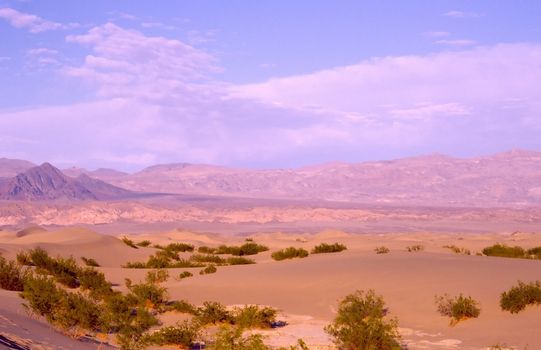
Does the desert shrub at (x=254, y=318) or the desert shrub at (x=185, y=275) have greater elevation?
the desert shrub at (x=254, y=318)

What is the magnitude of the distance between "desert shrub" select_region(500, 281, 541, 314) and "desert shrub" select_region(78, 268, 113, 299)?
9084mm

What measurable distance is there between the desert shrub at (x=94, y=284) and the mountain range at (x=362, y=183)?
82851mm

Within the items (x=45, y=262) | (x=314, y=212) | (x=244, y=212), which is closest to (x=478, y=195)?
(x=314, y=212)

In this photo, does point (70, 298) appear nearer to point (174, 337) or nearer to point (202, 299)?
point (174, 337)

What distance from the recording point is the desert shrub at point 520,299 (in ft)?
43.2

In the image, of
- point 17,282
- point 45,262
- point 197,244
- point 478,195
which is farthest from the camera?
point 478,195

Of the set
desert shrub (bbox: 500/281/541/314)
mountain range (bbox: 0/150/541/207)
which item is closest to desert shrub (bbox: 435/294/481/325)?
desert shrub (bbox: 500/281/541/314)

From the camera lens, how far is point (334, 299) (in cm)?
1669

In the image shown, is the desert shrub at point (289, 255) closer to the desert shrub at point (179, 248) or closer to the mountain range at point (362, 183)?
the desert shrub at point (179, 248)

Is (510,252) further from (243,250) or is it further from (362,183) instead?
(362,183)

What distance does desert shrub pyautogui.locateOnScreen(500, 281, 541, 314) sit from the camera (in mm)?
13158

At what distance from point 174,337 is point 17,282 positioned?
21.3 ft

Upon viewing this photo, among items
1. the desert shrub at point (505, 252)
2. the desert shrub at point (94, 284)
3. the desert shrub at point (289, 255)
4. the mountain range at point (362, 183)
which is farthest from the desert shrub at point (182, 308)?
the mountain range at point (362, 183)

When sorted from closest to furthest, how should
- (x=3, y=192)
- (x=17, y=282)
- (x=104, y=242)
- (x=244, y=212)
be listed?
1. (x=17, y=282)
2. (x=104, y=242)
3. (x=244, y=212)
4. (x=3, y=192)
